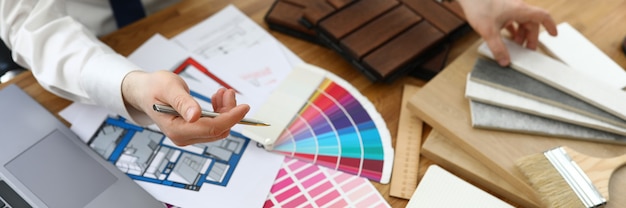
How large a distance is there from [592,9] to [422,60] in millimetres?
400

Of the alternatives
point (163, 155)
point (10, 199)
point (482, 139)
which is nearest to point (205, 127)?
point (163, 155)

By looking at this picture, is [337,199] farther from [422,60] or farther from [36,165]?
[36,165]

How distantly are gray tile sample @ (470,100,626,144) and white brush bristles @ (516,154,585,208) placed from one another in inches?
2.5

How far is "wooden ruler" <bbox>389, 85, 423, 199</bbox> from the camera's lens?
71 cm

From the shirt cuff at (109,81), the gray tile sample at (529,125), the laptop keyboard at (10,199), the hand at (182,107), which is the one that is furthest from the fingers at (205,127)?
the gray tile sample at (529,125)

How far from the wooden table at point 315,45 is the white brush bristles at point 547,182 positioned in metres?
0.14

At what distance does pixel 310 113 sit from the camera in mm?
771

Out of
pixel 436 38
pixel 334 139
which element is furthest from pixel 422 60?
pixel 334 139

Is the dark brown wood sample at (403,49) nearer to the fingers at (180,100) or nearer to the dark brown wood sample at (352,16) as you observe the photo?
the dark brown wood sample at (352,16)

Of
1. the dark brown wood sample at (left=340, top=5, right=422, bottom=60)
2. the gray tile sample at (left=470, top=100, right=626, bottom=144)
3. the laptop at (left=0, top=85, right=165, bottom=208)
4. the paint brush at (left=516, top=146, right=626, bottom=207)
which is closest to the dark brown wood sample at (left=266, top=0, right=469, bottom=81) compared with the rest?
the dark brown wood sample at (left=340, top=5, right=422, bottom=60)

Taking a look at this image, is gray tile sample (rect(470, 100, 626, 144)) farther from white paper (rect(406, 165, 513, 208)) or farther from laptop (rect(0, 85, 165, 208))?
laptop (rect(0, 85, 165, 208))

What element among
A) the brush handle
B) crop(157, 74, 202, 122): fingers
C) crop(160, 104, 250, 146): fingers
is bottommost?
the brush handle

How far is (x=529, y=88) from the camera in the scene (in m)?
0.76

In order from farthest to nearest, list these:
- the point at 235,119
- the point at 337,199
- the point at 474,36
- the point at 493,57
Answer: the point at 474,36 → the point at 493,57 → the point at 337,199 → the point at 235,119
